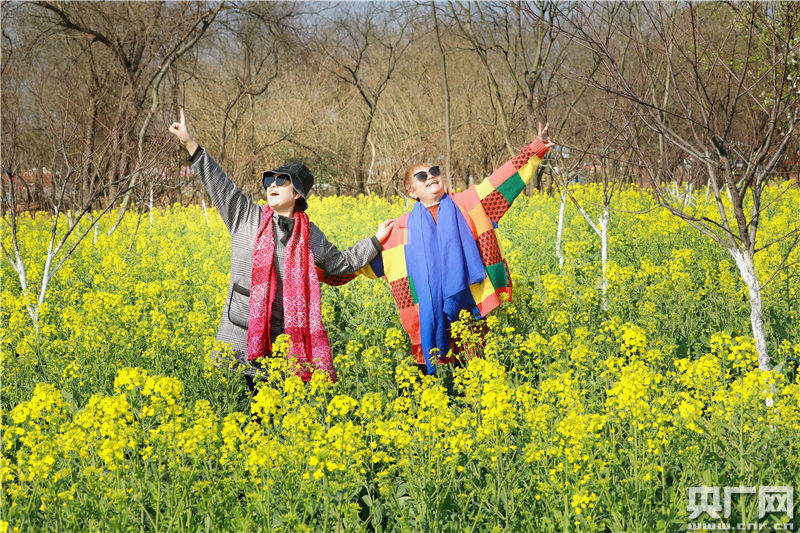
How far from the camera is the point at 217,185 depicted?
387 centimetres

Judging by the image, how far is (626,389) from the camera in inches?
107

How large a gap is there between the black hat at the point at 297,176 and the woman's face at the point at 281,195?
35 mm

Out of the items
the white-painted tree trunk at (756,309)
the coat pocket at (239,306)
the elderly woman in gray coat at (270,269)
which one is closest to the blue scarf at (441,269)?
the elderly woman in gray coat at (270,269)

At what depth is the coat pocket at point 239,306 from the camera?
3.95m

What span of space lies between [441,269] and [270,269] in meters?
1.07

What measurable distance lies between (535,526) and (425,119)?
57.3 ft

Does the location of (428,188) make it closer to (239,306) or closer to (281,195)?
(281,195)

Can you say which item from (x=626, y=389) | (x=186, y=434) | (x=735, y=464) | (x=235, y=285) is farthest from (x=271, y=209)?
(x=735, y=464)

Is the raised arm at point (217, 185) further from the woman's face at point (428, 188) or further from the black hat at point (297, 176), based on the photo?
the woman's face at point (428, 188)

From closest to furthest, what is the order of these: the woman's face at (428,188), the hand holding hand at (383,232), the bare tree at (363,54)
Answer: the woman's face at (428,188), the hand holding hand at (383,232), the bare tree at (363,54)

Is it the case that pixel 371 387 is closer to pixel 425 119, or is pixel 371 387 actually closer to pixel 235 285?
pixel 235 285

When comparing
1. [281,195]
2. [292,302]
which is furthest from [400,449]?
[281,195]

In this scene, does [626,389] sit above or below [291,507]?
above

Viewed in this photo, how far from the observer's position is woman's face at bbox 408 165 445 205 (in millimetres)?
4297
